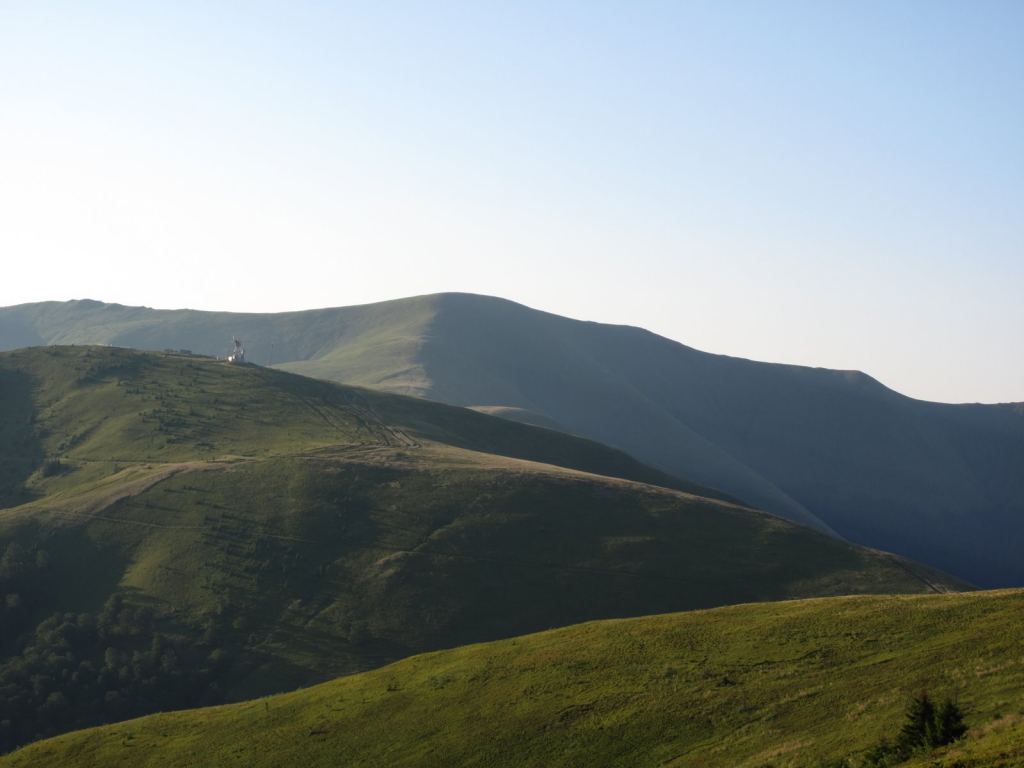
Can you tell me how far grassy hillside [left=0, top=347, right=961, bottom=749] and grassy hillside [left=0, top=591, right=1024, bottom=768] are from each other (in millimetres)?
41002

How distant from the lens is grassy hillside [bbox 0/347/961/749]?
106438 mm

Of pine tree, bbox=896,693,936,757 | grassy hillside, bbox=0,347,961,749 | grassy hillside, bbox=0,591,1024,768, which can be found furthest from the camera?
grassy hillside, bbox=0,347,961,749

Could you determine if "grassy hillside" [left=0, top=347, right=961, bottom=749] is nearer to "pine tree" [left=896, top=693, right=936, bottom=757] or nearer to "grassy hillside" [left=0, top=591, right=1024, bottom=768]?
"grassy hillside" [left=0, top=591, right=1024, bottom=768]

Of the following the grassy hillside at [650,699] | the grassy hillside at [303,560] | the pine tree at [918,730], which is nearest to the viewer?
the pine tree at [918,730]

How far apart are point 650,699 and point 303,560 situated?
79.9m

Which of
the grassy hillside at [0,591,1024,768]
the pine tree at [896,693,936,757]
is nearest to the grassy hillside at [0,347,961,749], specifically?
the grassy hillside at [0,591,1024,768]

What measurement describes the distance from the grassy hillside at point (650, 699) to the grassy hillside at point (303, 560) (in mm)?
41002

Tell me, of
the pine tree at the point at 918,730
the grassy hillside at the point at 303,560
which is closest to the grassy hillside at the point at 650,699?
the pine tree at the point at 918,730

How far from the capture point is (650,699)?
51781 mm

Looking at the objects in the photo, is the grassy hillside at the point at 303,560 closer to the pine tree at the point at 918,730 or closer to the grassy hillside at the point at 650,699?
the grassy hillside at the point at 650,699

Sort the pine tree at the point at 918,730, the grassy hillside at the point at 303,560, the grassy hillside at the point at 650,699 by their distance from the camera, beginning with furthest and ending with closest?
the grassy hillside at the point at 303,560, the grassy hillside at the point at 650,699, the pine tree at the point at 918,730

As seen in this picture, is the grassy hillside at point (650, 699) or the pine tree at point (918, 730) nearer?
the pine tree at point (918, 730)

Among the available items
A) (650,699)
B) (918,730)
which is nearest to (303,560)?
(650,699)

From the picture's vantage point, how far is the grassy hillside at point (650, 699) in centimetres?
4484
